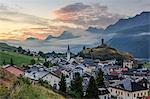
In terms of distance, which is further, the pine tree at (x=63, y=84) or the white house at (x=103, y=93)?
the pine tree at (x=63, y=84)

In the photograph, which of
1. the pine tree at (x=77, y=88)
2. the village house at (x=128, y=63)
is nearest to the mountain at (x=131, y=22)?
the village house at (x=128, y=63)

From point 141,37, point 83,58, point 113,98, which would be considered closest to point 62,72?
point 83,58

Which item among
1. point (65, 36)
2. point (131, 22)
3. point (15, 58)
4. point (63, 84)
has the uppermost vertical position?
point (131, 22)

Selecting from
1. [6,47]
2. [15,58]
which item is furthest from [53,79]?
[6,47]

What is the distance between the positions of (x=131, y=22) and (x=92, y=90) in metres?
1.02

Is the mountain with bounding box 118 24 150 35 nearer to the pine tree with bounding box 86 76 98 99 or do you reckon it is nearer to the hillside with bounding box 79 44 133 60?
the hillside with bounding box 79 44 133 60

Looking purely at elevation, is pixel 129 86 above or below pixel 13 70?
below

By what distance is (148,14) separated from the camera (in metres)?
4.39

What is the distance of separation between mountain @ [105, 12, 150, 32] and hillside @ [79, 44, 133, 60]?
250mm

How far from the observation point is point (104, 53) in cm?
439

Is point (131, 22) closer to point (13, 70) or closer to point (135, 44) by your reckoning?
point (135, 44)

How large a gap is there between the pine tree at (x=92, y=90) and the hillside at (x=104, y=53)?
0.39 meters

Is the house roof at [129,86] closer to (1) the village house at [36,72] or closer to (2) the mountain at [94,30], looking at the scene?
(2) the mountain at [94,30]

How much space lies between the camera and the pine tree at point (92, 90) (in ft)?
13.5
